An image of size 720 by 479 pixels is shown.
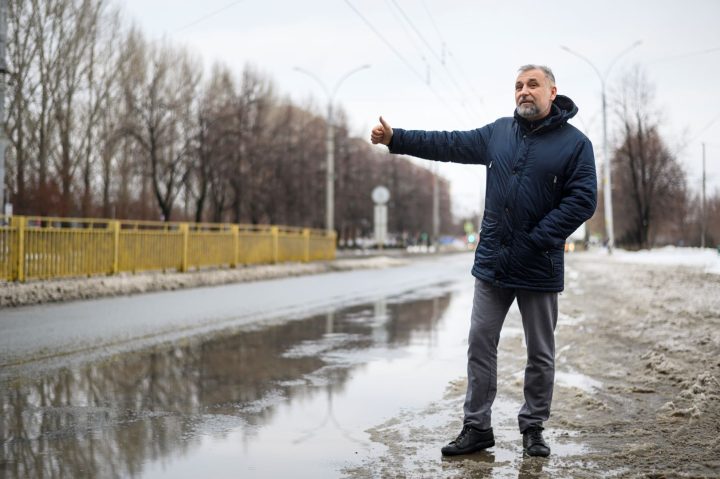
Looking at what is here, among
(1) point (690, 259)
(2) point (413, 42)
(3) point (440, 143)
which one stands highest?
(2) point (413, 42)

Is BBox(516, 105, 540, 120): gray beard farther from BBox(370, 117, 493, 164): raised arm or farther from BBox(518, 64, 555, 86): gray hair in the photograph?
BBox(370, 117, 493, 164): raised arm

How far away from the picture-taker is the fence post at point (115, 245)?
16.7 metres

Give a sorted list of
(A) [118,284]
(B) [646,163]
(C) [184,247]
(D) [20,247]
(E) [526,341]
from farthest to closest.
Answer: (B) [646,163]
(C) [184,247]
(A) [118,284]
(D) [20,247]
(E) [526,341]

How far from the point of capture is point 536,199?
168 inches

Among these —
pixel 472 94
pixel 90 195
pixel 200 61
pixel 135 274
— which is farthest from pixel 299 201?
pixel 135 274

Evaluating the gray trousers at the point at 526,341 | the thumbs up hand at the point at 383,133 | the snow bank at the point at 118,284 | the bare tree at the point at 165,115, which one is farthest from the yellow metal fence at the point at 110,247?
the bare tree at the point at 165,115

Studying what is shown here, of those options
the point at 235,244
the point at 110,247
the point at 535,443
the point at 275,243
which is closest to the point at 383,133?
the point at 535,443

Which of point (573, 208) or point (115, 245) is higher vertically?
point (573, 208)

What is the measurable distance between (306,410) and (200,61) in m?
50.4

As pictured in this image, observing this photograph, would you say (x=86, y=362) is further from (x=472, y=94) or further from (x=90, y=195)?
(x=90, y=195)

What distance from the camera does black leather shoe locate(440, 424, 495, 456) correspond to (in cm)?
418

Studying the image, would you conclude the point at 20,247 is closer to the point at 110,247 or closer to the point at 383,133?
A: the point at 110,247

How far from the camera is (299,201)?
63.6 metres

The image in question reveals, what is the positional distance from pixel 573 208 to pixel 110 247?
14.0m
